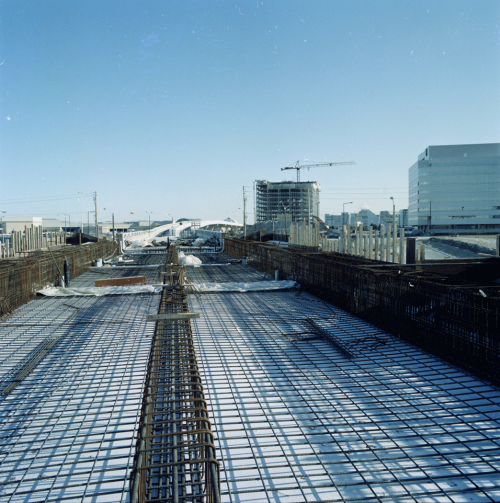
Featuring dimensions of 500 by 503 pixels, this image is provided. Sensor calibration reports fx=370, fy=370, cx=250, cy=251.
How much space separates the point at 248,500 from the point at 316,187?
15579 centimetres

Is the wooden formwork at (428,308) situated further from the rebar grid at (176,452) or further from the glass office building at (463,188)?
the glass office building at (463,188)

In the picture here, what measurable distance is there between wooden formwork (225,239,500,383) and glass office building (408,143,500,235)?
262 feet

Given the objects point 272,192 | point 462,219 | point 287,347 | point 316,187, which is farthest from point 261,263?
point 316,187

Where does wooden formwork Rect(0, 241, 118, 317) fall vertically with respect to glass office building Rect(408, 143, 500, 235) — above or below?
below

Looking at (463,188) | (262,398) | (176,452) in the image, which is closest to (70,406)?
(176,452)

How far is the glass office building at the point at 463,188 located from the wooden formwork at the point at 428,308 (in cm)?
7971

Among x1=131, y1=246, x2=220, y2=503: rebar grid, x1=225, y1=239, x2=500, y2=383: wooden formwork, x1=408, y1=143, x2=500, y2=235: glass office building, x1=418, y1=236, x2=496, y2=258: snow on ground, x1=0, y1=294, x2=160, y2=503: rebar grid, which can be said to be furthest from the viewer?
x1=408, y1=143, x2=500, y2=235: glass office building

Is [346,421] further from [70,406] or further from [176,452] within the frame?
[70,406]

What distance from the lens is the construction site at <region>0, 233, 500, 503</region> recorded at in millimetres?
2939

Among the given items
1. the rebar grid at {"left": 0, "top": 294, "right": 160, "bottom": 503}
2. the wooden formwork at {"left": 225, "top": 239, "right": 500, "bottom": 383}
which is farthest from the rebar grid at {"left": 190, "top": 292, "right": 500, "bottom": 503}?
the rebar grid at {"left": 0, "top": 294, "right": 160, "bottom": 503}

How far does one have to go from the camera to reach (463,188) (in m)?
81.4

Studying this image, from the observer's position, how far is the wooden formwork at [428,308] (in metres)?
4.89

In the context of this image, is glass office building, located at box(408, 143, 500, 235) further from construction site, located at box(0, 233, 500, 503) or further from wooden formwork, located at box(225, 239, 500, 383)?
construction site, located at box(0, 233, 500, 503)

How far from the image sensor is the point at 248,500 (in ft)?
9.29
